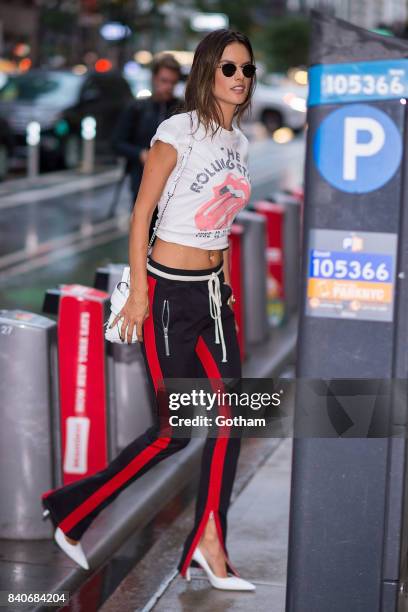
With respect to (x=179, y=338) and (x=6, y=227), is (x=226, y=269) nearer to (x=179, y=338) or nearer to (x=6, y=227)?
(x=179, y=338)

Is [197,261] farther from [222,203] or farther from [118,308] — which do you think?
[118,308]

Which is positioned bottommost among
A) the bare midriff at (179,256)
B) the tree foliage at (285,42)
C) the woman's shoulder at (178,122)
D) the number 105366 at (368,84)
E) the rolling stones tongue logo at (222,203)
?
the bare midriff at (179,256)

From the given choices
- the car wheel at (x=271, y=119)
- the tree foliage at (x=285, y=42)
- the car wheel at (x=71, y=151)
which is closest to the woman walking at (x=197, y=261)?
the car wheel at (x=71, y=151)

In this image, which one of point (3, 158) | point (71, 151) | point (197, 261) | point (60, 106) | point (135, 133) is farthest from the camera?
point (71, 151)

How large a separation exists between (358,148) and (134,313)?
1234mm

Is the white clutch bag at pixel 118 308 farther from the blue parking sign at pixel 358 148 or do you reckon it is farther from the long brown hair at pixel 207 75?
the blue parking sign at pixel 358 148

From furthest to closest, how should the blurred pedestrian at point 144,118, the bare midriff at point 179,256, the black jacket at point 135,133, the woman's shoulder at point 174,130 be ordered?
1. the black jacket at point 135,133
2. the blurred pedestrian at point 144,118
3. the bare midriff at point 179,256
4. the woman's shoulder at point 174,130

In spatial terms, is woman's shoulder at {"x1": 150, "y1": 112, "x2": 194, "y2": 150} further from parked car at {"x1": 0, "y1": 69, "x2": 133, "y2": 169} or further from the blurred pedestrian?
parked car at {"x1": 0, "y1": 69, "x2": 133, "y2": 169}

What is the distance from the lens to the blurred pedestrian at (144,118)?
26.8 feet

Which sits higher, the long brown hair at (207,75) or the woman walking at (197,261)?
the long brown hair at (207,75)

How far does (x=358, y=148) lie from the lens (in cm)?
319

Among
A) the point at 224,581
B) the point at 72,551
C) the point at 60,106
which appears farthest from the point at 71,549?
the point at 60,106

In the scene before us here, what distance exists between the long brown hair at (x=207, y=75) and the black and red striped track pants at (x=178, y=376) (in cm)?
54

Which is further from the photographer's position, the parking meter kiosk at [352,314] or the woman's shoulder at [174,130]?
the woman's shoulder at [174,130]
